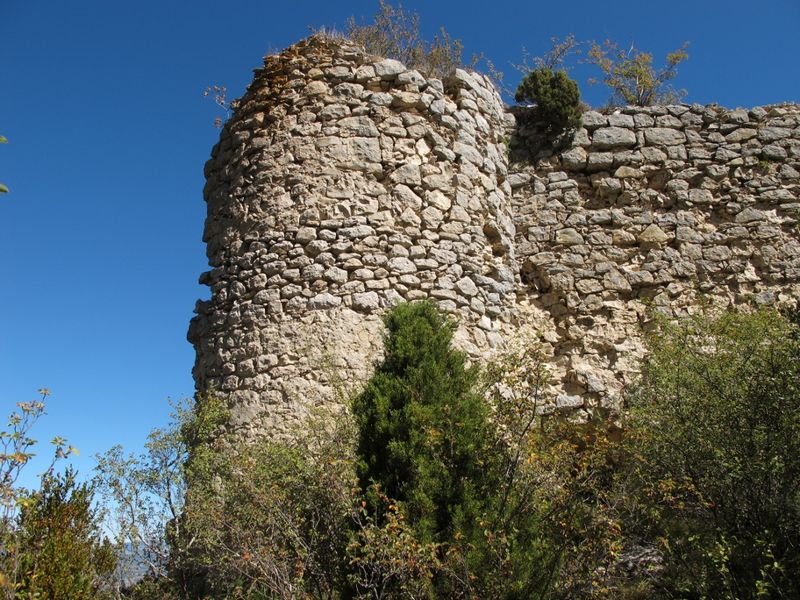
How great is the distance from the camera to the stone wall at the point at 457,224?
24.8 ft

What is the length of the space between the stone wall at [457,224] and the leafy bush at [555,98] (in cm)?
24

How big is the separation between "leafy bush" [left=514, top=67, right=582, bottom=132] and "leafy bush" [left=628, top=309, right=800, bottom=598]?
4.20 m

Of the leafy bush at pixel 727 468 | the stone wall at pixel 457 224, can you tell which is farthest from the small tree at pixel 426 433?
the leafy bush at pixel 727 468

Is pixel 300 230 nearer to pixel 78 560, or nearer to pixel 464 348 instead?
pixel 464 348

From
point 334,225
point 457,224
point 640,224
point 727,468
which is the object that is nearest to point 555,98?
point 640,224

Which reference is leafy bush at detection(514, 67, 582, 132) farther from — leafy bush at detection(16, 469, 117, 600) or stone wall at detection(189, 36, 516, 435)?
leafy bush at detection(16, 469, 117, 600)

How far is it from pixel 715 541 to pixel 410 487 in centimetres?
215

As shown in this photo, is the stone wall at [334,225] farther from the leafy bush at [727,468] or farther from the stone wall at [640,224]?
the leafy bush at [727,468]

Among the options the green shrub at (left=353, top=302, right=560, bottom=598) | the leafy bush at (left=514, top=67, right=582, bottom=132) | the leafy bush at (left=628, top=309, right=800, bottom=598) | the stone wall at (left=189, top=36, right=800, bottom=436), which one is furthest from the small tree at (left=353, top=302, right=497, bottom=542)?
the leafy bush at (left=514, top=67, right=582, bottom=132)

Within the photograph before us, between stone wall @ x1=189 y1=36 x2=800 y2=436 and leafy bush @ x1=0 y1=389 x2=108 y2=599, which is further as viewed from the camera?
stone wall @ x1=189 y1=36 x2=800 y2=436

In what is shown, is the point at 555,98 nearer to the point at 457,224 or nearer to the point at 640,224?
the point at 640,224

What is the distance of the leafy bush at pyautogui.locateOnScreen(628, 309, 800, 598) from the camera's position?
510cm

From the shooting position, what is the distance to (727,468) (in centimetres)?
548

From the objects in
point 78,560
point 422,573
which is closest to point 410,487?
point 422,573
